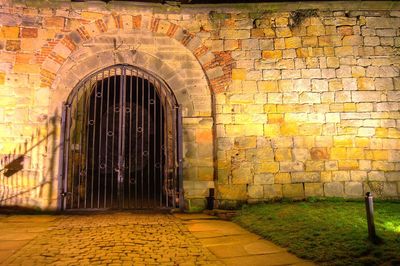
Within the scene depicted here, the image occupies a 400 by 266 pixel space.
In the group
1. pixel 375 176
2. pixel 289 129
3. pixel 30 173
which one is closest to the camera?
pixel 30 173

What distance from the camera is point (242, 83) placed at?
5770mm

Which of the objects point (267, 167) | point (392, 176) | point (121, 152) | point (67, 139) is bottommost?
point (392, 176)

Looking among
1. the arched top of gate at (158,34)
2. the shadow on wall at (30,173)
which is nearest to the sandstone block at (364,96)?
the arched top of gate at (158,34)

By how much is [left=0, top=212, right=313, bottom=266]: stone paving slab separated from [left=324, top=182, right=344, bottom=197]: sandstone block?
207 cm

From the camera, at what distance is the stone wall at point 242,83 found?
17.9 ft

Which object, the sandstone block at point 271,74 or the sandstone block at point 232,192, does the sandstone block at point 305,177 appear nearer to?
the sandstone block at point 232,192

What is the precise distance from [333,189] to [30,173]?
5.23 meters

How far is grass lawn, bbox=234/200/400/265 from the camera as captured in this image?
112 inches

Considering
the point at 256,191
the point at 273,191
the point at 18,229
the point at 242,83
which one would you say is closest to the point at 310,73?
the point at 242,83

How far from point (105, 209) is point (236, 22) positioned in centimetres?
421

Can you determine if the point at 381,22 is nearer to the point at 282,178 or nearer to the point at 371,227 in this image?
the point at 282,178

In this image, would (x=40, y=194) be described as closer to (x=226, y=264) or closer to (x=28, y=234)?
(x=28, y=234)

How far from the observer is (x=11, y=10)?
555 cm

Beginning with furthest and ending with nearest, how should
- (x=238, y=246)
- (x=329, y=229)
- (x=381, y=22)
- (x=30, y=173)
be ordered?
(x=381, y=22) → (x=30, y=173) → (x=329, y=229) → (x=238, y=246)
